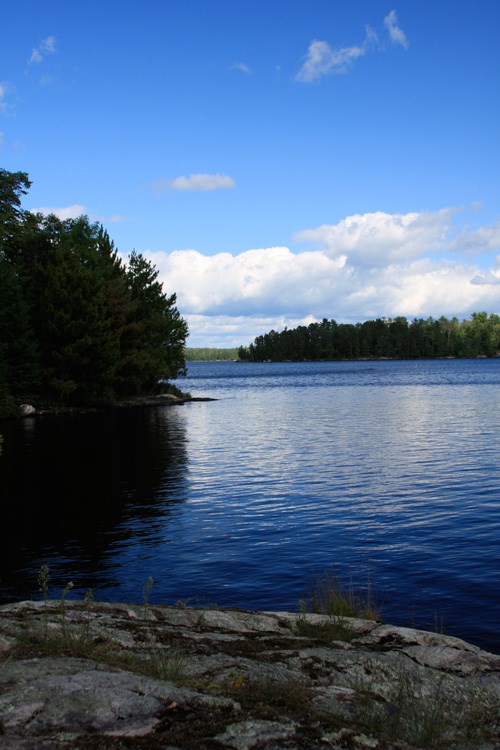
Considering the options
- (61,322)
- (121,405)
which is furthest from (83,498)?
(121,405)

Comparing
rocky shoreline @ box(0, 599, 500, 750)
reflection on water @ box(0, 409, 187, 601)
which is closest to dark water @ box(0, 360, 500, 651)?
reflection on water @ box(0, 409, 187, 601)

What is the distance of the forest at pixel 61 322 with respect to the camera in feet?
223

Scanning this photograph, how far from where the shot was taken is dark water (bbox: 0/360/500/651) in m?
15.4

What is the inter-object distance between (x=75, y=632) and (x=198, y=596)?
23.1ft

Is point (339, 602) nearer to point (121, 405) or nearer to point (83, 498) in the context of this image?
point (83, 498)

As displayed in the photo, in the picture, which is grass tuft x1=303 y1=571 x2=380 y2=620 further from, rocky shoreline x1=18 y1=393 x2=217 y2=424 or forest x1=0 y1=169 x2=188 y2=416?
rocky shoreline x1=18 y1=393 x2=217 y2=424

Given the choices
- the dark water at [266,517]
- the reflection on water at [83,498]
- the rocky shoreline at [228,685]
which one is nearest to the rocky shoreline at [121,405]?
the reflection on water at [83,498]

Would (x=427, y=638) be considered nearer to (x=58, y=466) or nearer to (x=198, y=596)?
(x=198, y=596)

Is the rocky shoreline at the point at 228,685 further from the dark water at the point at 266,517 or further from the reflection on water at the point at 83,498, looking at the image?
the reflection on water at the point at 83,498

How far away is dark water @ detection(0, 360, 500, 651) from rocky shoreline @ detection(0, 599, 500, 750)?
4.22 metres

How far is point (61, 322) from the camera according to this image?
7212 centimetres

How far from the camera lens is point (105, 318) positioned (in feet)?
258

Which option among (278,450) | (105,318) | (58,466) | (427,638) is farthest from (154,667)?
(105,318)

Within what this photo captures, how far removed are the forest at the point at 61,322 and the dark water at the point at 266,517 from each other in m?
21.6
